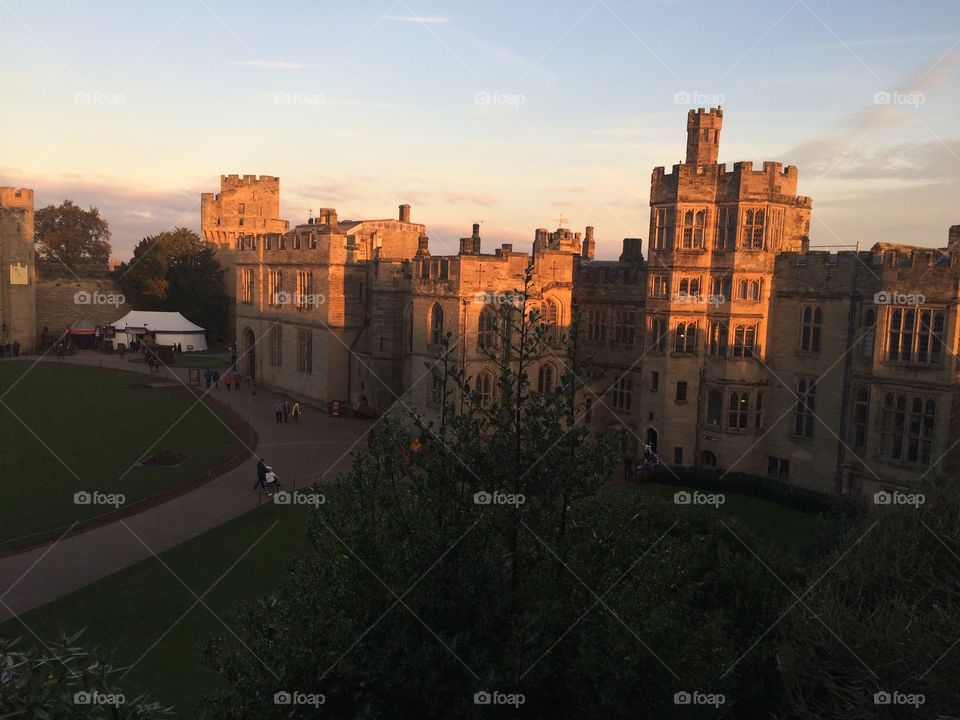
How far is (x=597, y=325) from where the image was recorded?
39062mm

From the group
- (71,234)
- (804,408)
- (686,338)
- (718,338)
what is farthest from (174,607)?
(71,234)

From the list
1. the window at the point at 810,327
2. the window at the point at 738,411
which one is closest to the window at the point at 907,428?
the window at the point at 810,327

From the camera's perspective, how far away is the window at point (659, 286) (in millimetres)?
33281

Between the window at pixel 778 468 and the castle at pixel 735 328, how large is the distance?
57 mm

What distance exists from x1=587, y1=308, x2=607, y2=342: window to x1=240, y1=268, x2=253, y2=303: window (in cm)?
2606

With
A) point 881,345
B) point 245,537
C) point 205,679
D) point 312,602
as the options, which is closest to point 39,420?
point 245,537

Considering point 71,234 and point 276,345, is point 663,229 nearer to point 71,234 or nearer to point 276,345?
point 276,345

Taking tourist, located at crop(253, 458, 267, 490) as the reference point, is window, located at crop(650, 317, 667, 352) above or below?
above

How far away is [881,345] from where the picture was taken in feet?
92.8

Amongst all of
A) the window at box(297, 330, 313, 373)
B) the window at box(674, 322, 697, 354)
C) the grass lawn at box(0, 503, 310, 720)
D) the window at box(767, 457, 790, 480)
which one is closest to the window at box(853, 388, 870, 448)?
the window at box(767, 457, 790, 480)

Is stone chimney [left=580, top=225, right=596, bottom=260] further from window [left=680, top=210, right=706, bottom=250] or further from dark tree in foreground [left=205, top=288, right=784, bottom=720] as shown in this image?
dark tree in foreground [left=205, top=288, right=784, bottom=720]

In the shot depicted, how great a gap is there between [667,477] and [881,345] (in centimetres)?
937

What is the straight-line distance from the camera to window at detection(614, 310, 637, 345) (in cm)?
3725

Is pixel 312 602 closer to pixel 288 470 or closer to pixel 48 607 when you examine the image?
pixel 48 607
